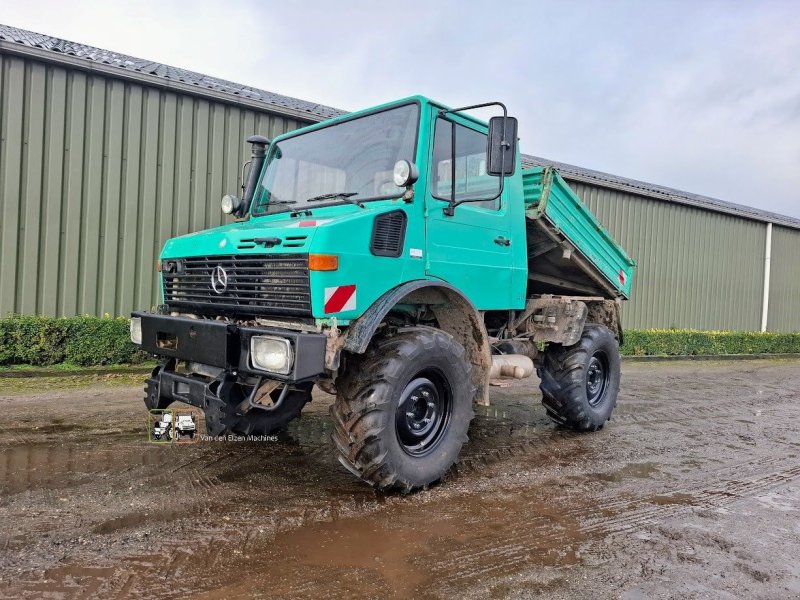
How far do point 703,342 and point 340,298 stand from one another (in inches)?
538

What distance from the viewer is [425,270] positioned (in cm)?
401

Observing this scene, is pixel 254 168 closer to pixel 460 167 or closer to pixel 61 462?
pixel 460 167

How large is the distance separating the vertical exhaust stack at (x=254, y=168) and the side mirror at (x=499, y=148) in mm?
2105

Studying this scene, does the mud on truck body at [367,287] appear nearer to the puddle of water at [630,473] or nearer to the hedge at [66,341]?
the puddle of water at [630,473]

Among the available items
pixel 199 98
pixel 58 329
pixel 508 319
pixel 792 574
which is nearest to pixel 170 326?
pixel 508 319

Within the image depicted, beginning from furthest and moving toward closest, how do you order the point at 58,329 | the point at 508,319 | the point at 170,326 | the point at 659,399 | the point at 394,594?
the point at 659,399 → the point at 58,329 → the point at 508,319 → the point at 170,326 → the point at 394,594

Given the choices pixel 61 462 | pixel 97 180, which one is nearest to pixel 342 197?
pixel 61 462

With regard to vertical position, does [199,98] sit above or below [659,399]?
above

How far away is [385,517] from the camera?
134 inches

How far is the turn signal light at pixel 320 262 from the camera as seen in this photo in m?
3.30

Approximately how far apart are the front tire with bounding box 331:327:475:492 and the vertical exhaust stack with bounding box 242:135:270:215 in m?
1.97

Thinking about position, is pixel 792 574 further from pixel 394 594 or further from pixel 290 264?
pixel 290 264

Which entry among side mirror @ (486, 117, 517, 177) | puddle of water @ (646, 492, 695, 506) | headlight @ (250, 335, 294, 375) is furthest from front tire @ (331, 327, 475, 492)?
puddle of water @ (646, 492, 695, 506)

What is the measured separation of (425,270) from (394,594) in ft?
6.97
